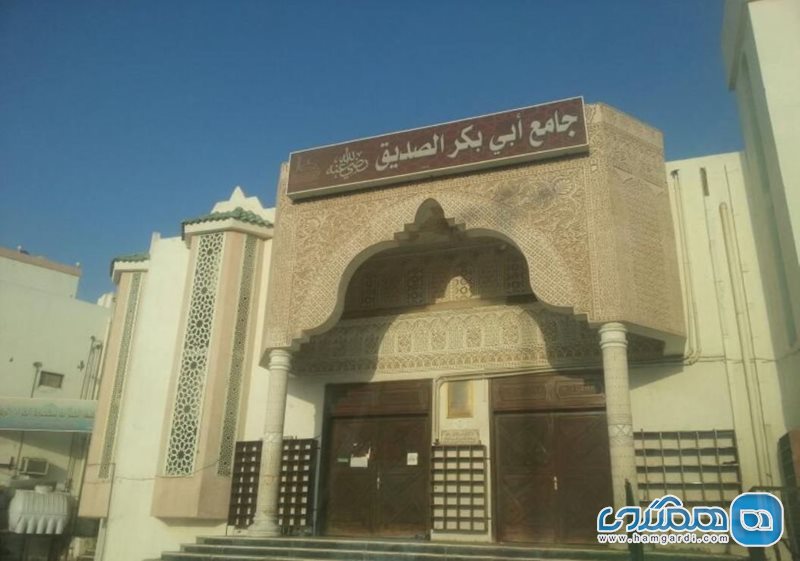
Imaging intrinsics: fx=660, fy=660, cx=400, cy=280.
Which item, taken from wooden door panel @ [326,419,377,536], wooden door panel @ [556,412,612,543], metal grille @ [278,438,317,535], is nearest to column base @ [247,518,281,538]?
metal grille @ [278,438,317,535]

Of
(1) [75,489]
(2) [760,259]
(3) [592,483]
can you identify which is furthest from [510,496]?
(1) [75,489]

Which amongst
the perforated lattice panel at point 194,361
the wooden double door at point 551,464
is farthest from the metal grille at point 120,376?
the wooden double door at point 551,464

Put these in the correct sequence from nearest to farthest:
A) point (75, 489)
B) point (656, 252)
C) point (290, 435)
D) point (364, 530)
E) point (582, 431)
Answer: point (656, 252) → point (582, 431) → point (364, 530) → point (290, 435) → point (75, 489)

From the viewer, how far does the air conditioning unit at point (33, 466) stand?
991 centimetres

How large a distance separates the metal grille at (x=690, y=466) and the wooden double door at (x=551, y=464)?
1.44ft

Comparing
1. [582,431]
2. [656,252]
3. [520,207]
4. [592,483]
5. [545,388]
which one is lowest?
[592,483]

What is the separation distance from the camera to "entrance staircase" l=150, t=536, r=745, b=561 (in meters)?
5.06

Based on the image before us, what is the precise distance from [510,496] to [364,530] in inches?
66.0

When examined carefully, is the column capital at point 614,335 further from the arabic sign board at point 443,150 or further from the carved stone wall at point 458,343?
the arabic sign board at point 443,150

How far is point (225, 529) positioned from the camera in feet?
24.1

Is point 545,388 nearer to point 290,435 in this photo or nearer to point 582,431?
point 582,431

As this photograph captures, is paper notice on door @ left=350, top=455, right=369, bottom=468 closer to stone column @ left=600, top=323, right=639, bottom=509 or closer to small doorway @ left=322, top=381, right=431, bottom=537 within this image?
small doorway @ left=322, top=381, right=431, bottom=537

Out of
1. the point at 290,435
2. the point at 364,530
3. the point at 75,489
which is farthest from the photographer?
the point at 75,489
